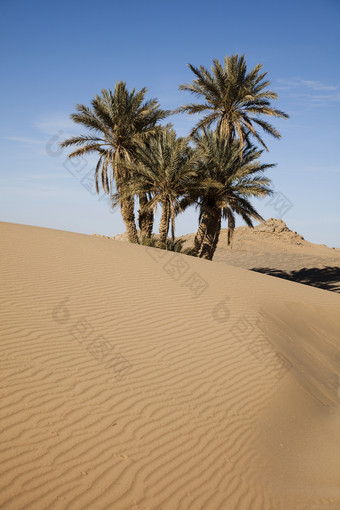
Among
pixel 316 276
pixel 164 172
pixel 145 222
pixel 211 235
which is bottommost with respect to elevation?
pixel 316 276

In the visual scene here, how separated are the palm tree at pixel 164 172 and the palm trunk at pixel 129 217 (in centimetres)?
149

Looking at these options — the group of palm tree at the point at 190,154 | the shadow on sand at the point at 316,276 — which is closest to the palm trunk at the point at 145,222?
the group of palm tree at the point at 190,154

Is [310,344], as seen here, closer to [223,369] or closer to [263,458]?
[223,369]

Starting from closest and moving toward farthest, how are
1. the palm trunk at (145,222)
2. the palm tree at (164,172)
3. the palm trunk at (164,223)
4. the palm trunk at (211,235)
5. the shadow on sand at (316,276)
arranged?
the palm tree at (164,172)
the palm trunk at (164,223)
the palm trunk at (211,235)
the palm trunk at (145,222)
the shadow on sand at (316,276)

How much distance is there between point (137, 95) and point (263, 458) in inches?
727

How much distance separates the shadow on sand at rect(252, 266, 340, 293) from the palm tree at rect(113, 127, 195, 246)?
11.7 m

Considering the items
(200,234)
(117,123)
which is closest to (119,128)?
(117,123)

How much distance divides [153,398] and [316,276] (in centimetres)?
2285

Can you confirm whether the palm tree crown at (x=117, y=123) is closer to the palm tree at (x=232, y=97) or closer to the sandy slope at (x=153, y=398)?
the palm tree at (x=232, y=97)

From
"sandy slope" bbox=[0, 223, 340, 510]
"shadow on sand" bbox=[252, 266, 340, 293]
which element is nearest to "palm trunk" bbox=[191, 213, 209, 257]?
"shadow on sand" bbox=[252, 266, 340, 293]

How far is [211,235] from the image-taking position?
18.5m

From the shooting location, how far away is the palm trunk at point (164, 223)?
17120mm

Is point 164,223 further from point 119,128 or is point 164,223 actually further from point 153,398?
point 153,398

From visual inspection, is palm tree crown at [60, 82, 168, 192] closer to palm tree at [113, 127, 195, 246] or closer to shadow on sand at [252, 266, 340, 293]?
palm tree at [113, 127, 195, 246]
